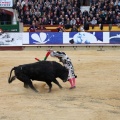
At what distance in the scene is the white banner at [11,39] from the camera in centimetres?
2389

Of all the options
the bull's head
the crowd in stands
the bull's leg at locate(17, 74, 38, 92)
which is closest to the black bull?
the bull's leg at locate(17, 74, 38, 92)

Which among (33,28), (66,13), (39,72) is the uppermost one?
(66,13)

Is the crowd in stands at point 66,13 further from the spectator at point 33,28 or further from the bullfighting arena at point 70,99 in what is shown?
the bullfighting arena at point 70,99

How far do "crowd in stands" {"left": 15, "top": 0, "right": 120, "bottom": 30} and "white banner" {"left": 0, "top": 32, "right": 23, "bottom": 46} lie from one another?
2805mm

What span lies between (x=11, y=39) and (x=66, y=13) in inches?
214

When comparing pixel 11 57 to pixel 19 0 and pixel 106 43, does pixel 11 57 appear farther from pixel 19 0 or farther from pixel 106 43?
pixel 19 0

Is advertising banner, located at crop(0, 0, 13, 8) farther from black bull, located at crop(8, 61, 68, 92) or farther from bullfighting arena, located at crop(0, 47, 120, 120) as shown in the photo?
black bull, located at crop(8, 61, 68, 92)

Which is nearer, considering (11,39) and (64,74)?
(64,74)

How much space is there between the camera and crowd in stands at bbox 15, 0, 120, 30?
87.3 feet

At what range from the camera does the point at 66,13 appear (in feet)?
90.7

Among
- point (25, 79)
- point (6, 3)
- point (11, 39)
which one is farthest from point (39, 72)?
point (6, 3)

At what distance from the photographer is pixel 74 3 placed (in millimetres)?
29547

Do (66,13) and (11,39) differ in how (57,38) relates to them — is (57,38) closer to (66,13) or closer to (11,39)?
(11,39)

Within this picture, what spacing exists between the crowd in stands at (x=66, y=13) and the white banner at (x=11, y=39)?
9.20 ft
